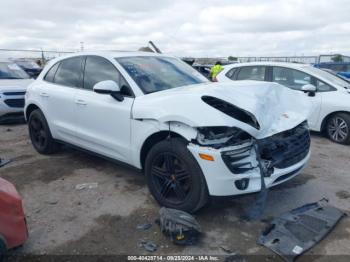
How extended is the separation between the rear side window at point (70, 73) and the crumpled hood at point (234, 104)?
1486 millimetres

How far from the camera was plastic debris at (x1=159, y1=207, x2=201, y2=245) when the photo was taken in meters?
3.36

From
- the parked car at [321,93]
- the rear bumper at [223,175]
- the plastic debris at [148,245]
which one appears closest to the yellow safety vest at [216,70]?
the parked car at [321,93]

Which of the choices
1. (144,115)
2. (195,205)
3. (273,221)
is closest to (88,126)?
(144,115)

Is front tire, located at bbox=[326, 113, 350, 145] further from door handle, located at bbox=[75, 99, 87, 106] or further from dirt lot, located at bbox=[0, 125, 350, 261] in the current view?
door handle, located at bbox=[75, 99, 87, 106]

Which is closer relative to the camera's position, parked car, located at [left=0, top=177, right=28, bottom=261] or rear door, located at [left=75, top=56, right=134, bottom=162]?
parked car, located at [left=0, top=177, right=28, bottom=261]

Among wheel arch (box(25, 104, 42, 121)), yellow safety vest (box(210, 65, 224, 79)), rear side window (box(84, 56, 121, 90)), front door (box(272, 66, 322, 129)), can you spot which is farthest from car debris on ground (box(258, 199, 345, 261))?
yellow safety vest (box(210, 65, 224, 79))

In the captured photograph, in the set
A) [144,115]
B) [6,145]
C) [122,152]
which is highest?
Result: [144,115]

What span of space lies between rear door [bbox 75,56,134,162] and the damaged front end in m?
1.15

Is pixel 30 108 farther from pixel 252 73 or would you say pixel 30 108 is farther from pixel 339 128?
pixel 339 128

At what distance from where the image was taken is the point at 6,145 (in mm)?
7070

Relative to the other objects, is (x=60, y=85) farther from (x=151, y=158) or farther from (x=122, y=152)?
(x=151, y=158)

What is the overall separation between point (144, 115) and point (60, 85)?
2118mm

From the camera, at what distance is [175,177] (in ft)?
12.4

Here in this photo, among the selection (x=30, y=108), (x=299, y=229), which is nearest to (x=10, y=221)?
(x=299, y=229)
